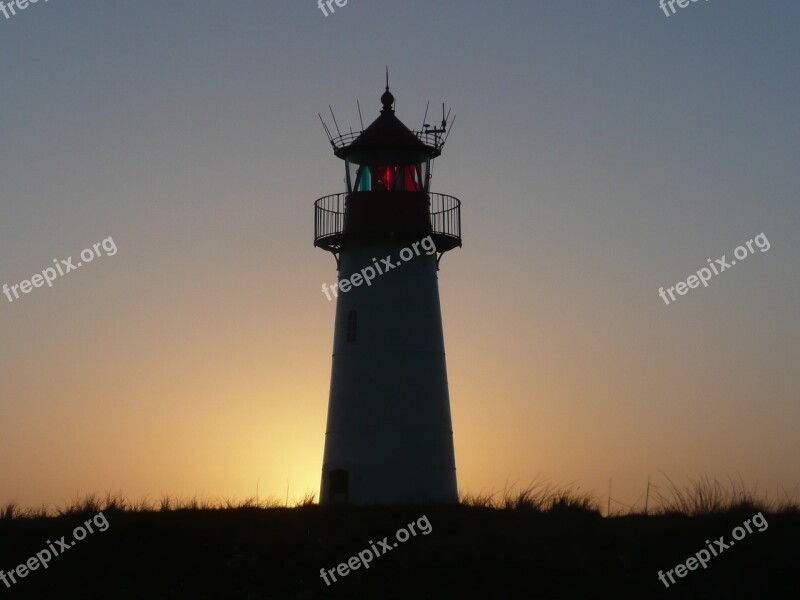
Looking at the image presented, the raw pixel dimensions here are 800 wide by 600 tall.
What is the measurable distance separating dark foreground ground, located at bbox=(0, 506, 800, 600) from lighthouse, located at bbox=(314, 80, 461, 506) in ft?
20.4

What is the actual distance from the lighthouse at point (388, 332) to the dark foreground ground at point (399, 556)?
6229 millimetres

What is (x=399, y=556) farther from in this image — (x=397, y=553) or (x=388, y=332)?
(x=388, y=332)

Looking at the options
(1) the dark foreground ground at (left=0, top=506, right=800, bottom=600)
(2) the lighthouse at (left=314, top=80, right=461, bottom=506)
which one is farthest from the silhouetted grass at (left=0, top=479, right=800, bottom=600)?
(2) the lighthouse at (left=314, top=80, right=461, bottom=506)

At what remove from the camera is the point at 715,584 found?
76.3 ft

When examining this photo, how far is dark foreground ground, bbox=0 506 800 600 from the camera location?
2262cm

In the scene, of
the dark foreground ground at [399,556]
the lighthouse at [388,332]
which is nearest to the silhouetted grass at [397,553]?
the dark foreground ground at [399,556]

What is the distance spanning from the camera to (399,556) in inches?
930

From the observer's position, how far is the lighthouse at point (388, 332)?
105 ft

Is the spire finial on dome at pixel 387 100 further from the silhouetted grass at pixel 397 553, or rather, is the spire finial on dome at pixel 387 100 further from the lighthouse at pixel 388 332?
the silhouetted grass at pixel 397 553

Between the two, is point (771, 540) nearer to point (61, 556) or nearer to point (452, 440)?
point (452, 440)

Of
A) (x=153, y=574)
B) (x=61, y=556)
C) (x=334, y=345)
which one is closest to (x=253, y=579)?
(x=153, y=574)

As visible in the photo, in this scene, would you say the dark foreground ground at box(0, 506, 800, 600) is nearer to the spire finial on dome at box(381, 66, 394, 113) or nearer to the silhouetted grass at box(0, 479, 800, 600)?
the silhouetted grass at box(0, 479, 800, 600)

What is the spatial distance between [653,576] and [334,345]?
482 inches

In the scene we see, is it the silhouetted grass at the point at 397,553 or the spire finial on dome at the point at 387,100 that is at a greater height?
the spire finial on dome at the point at 387,100
